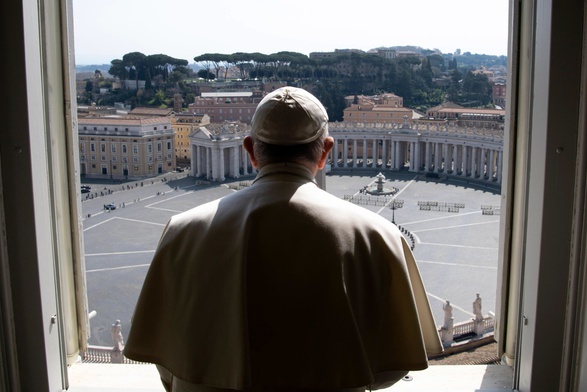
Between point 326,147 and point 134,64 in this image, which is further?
point 134,64

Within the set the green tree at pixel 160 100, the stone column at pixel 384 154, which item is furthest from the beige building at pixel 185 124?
the stone column at pixel 384 154

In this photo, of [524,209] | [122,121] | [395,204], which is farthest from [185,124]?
[524,209]

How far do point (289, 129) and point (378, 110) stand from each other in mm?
18213

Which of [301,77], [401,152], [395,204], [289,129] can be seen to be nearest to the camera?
[289,129]

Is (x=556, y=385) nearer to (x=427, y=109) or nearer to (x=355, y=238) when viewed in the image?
(x=355, y=238)

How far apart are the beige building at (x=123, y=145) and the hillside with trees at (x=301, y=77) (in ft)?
3.80

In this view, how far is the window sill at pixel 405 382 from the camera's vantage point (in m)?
1.07

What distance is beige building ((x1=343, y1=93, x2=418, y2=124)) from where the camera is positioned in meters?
18.2

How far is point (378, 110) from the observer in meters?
18.5

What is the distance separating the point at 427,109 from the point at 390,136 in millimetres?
1474

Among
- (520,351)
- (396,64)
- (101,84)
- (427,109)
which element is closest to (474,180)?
(427,109)

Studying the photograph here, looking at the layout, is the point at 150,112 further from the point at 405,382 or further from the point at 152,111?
the point at 405,382

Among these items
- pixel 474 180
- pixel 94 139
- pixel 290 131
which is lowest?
pixel 474 180

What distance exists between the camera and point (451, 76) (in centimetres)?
2067
